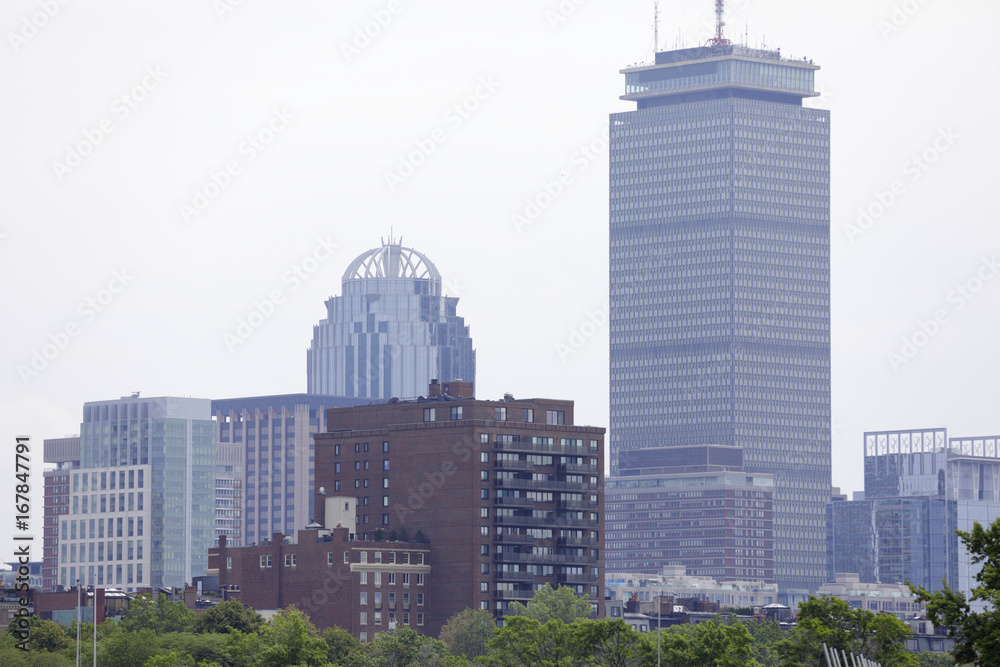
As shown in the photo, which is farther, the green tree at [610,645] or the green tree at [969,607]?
the green tree at [610,645]

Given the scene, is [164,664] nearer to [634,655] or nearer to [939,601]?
[634,655]

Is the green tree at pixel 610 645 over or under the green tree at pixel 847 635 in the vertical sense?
under

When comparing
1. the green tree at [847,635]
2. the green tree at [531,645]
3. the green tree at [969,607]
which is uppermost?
the green tree at [969,607]

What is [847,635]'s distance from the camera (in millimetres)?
147375

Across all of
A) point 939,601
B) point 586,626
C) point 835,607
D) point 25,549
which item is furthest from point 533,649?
point 939,601

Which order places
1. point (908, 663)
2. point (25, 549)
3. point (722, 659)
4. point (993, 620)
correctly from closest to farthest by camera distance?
1. point (993, 620)
2. point (25, 549)
3. point (908, 663)
4. point (722, 659)

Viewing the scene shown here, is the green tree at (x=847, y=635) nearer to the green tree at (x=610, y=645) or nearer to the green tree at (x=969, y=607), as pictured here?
the green tree at (x=610, y=645)

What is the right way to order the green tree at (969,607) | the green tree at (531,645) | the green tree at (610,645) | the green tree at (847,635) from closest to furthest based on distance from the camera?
the green tree at (969,607) < the green tree at (847,635) < the green tree at (610,645) < the green tree at (531,645)

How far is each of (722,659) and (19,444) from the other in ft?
202

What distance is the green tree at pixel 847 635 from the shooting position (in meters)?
146

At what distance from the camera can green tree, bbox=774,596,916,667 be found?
481 feet

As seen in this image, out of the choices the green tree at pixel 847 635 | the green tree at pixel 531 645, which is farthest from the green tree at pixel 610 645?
the green tree at pixel 847 635

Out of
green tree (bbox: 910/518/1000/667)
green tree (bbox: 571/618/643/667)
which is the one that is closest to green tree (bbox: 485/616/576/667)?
green tree (bbox: 571/618/643/667)

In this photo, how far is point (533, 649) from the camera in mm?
190000
